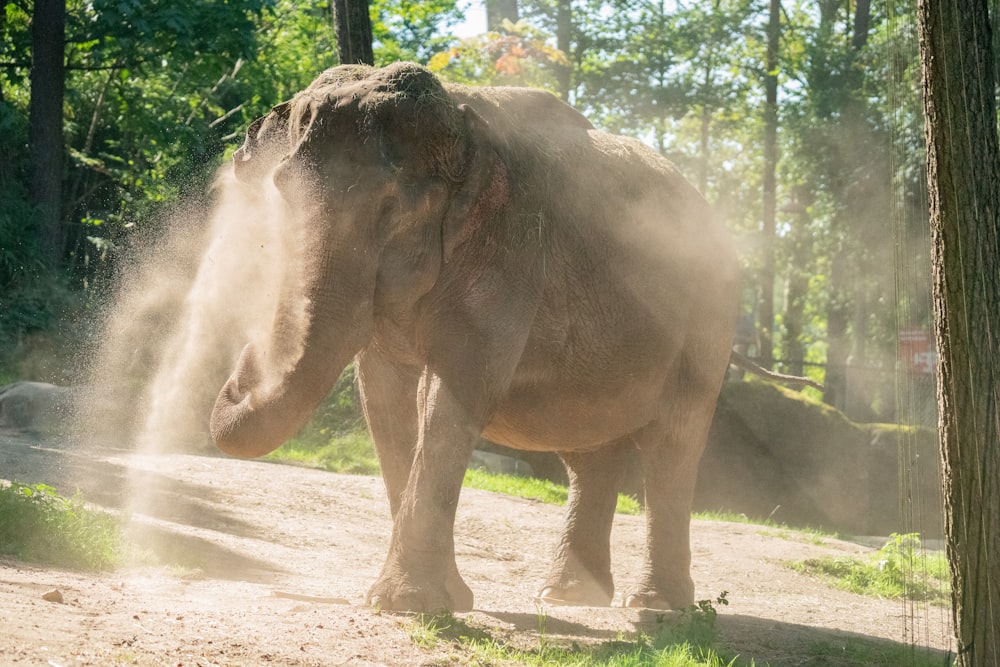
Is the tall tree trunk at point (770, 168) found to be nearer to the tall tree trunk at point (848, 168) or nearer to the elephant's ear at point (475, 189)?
the tall tree trunk at point (848, 168)

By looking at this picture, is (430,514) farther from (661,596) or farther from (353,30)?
(353,30)

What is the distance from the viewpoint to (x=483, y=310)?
6.18 m

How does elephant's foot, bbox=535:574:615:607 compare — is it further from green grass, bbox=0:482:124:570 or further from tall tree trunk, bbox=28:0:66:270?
tall tree trunk, bbox=28:0:66:270

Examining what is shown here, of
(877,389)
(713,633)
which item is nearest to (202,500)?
(713,633)

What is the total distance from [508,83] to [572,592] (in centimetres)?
1331

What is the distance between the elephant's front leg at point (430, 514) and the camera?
5758mm

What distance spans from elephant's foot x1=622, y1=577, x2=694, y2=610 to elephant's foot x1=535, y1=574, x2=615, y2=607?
23cm

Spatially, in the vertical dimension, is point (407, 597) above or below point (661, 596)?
above

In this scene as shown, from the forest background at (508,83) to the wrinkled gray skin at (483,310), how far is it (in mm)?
1696

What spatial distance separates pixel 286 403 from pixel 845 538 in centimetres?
970

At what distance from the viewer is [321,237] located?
5.72 meters

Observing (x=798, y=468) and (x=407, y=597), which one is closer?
(x=407, y=597)

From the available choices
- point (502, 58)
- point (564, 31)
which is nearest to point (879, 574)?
point (502, 58)

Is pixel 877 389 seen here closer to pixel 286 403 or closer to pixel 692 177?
pixel 692 177
